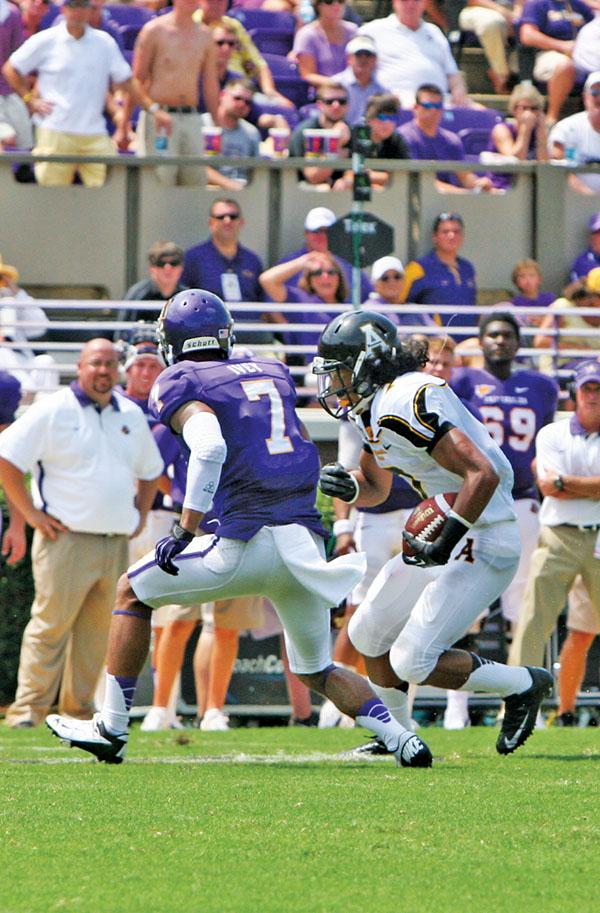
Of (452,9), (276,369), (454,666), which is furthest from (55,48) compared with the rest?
(454,666)

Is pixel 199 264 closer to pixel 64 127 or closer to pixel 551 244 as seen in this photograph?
pixel 64 127

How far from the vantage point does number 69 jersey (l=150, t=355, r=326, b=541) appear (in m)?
6.80

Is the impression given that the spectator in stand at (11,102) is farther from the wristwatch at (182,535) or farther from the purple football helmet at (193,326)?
the wristwatch at (182,535)

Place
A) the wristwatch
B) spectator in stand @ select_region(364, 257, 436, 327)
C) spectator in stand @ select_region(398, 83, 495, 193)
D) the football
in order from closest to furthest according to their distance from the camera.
Result: the wristwatch, the football, spectator in stand @ select_region(364, 257, 436, 327), spectator in stand @ select_region(398, 83, 495, 193)

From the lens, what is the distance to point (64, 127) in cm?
1299

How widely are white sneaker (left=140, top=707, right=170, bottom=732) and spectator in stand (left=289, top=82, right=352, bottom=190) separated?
5117 millimetres

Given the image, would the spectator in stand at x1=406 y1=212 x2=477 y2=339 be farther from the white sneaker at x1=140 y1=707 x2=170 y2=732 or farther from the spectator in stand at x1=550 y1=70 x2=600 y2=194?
the white sneaker at x1=140 y1=707 x2=170 y2=732

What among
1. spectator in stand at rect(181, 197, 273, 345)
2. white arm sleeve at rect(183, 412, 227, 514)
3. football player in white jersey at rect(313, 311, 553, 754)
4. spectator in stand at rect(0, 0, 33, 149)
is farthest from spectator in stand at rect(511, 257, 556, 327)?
white arm sleeve at rect(183, 412, 227, 514)

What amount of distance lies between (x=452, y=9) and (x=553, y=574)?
8.73 metres

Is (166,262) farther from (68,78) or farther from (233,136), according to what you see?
(233,136)

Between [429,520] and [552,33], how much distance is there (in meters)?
11.3

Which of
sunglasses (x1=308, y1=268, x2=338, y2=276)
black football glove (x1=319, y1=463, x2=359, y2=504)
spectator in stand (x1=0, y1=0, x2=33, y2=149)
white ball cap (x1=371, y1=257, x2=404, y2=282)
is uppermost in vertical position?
spectator in stand (x1=0, y1=0, x2=33, y2=149)

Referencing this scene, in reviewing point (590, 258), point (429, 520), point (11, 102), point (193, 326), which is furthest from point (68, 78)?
point (429, 520)

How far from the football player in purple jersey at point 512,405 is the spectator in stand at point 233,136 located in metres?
3.67
